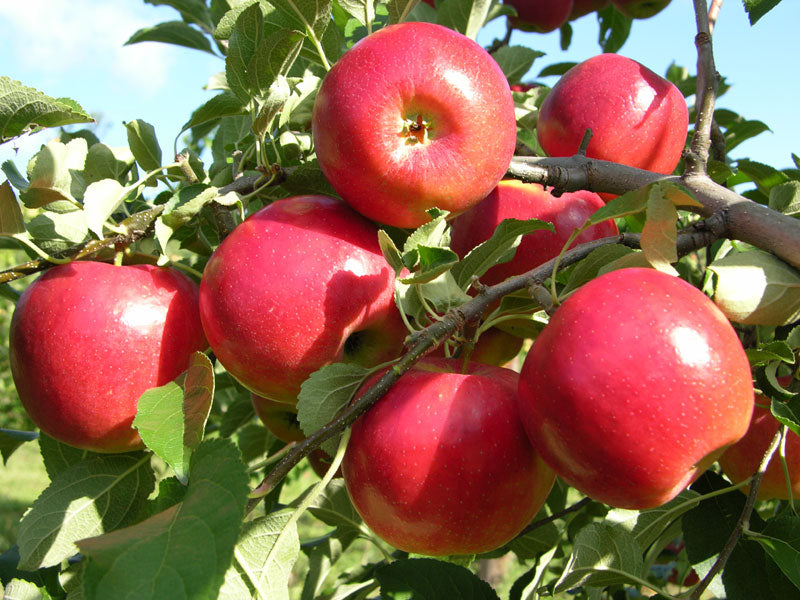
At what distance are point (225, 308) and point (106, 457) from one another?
0.36m

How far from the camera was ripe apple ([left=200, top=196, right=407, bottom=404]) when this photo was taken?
0.83 meters

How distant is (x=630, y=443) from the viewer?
0.64 metres

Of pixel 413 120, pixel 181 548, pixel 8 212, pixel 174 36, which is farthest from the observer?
pixel 174 36

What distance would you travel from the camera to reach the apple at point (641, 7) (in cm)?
184

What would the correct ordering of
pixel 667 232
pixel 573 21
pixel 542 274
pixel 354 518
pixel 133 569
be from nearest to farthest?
pixel 133 569
pixel 667 232
pixel 542 274
pixel 354 518
pixel 573 21

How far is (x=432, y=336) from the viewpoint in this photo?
753 mm

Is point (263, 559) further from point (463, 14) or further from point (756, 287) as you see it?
point (463, 14)

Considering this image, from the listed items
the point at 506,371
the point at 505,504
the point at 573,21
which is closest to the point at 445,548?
the point at 505,504

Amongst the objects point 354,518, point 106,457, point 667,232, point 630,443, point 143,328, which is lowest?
point 354,518

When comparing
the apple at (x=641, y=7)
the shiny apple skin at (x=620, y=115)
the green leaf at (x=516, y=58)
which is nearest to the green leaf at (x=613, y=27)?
the apple at (x=641, y=7)

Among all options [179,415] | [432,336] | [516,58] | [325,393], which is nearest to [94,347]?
[179,415]

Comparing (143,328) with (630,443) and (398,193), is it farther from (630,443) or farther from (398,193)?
(630,443)

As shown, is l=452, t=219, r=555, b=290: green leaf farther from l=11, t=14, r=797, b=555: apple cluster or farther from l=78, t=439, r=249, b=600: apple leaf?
l=78, t=439, r=249, b=600: apple leaf

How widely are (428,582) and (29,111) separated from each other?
0.85m
